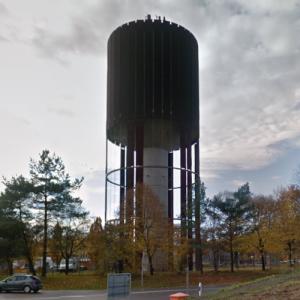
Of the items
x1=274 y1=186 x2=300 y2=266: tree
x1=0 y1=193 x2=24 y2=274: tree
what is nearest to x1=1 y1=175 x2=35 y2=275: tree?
x1=0 y1=193 x2=24 y2=274: tree

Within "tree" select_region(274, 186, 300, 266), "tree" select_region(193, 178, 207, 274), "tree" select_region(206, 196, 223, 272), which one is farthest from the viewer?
"tree" select_region(206, 196, 223, 272)

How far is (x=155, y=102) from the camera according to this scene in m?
54.3

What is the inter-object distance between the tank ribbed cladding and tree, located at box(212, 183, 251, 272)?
7516 millimetres

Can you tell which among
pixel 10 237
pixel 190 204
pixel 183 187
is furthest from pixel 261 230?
pixel 10 237

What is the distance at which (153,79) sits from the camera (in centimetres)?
5422

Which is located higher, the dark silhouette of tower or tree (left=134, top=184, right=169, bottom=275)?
the dark silhouette of tower

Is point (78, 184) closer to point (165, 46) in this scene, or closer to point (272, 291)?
point (165, 46)

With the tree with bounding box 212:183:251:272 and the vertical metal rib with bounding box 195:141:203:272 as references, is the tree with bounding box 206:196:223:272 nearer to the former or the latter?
the tree with bounding box 212:183:251:272

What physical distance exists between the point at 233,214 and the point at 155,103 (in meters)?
14.1

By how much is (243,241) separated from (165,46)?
69.5ft

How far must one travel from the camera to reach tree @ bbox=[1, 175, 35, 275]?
174ft

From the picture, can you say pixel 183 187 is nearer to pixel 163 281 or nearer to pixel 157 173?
pixel 157 173

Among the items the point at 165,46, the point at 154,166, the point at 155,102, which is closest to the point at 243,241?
the point at 154,166

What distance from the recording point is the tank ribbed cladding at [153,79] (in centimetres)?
5431
